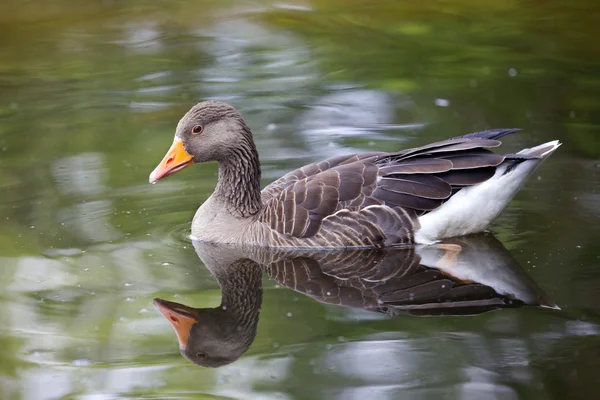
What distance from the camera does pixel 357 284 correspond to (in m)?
8.28

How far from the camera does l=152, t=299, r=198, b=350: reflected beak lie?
7.41 m

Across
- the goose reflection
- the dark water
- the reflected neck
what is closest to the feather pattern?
the goose reflection

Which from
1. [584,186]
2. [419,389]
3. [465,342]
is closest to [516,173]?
[584,186]

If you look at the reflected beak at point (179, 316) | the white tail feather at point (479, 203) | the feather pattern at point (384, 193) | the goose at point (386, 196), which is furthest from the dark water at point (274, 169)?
→ the feather pattern at point (384, 193)

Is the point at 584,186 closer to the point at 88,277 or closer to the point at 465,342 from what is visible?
the point at 465,342

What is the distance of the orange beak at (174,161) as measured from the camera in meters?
9.41

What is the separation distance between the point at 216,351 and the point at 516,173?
Result: 11.5ft

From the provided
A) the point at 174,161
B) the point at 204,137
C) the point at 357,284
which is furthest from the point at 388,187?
the point at 174,161

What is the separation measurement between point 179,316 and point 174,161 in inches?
86.0

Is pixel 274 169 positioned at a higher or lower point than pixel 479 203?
lower

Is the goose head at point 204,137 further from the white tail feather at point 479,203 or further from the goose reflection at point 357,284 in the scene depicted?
the white tail feather at point 479,203

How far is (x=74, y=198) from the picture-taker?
10.5 meters

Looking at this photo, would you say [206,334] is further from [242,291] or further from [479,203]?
[479,203]

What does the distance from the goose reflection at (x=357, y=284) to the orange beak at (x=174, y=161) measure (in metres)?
0.77
